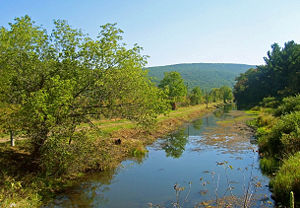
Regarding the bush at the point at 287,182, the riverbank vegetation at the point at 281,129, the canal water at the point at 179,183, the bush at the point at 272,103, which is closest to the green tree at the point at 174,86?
the bush at the point at 272,103

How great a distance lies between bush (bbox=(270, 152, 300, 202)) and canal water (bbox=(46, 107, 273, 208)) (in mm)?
567

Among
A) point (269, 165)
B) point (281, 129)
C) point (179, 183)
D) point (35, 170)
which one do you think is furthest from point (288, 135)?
point (35, 170)

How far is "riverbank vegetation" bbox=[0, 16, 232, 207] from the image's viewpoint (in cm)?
1250

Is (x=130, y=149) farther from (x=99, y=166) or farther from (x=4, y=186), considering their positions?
(x=4, y=186)

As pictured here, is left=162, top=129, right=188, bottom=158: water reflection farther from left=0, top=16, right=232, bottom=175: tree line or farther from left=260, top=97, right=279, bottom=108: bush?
left=260, top=97, right=279, bottom=108: bush

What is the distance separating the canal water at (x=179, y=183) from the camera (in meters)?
11.9

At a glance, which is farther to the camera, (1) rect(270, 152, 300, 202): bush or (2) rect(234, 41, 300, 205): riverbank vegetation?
(2) rect(234, 41, 300, 205): riverbank vegetation

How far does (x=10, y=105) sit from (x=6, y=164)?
3312mm

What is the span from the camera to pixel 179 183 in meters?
14.5

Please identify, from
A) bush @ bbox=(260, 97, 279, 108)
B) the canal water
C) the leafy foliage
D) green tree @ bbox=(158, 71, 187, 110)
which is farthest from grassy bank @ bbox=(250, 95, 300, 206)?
the leafy foliage

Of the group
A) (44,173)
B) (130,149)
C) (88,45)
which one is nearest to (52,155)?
(44,173)

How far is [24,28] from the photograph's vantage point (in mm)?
13438

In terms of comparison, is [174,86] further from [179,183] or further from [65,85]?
[65,85]

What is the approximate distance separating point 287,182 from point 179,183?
5.58 metres
